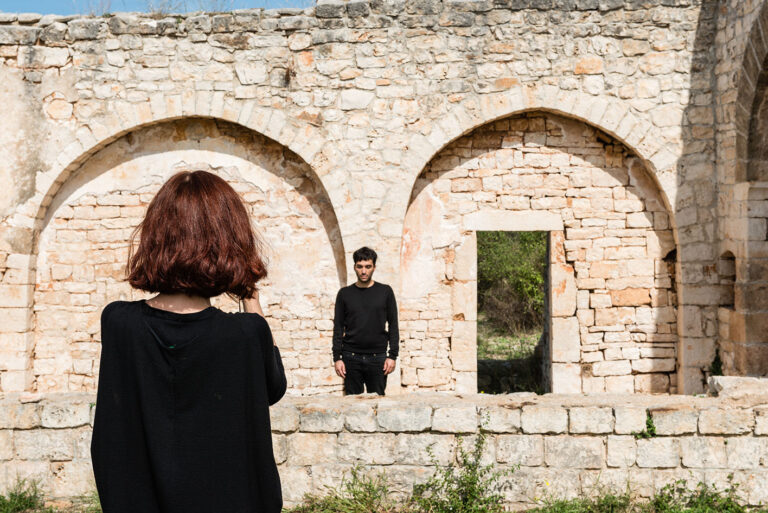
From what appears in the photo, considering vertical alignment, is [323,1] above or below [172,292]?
above

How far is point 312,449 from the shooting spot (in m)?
4.11

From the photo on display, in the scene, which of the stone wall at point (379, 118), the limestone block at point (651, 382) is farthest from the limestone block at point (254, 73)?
the limestone block at point (651, 382)

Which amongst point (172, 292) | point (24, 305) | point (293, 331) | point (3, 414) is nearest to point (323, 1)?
point (293, 331)

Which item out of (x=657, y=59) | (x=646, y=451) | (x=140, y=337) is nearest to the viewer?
(x=140, y=337)

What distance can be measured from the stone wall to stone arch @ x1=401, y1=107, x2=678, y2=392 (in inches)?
1.3

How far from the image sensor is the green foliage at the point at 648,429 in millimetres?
3984

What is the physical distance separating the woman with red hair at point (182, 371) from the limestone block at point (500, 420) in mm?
2450

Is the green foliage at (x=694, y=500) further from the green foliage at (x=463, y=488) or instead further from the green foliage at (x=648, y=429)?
the green foliage at (x=463, y=488)

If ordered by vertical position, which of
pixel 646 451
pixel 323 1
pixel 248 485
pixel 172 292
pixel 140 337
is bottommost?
pixel 646 451

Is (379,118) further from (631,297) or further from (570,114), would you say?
(631,297)

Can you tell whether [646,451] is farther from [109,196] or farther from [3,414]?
[109,196]

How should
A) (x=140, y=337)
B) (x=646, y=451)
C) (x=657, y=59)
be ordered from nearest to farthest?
(x=140, y=337) < (x=646, y=451) < (x=657, y=59)

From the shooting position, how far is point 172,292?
1.80 m

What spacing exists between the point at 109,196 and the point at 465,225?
157 inches
